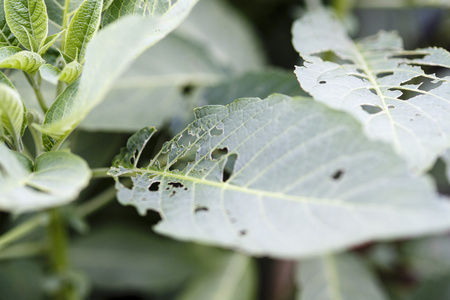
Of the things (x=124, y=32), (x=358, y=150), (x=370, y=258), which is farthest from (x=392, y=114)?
(x=370, y=258)

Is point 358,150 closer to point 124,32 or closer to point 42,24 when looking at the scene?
point 124,32

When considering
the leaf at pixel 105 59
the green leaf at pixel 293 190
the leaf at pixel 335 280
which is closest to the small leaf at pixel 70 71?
the leaf at pixel 105 59

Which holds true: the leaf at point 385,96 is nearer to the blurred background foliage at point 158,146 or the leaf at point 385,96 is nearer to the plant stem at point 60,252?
the blurred background foliage at point 158,146

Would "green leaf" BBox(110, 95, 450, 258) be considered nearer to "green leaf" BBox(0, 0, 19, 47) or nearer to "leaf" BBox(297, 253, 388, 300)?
"green leaf" BBox(0, 0, 19, 47)

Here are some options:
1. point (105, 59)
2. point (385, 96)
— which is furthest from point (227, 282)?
point (105, 59)

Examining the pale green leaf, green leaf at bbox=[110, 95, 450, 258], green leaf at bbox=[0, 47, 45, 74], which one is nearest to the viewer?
green leaf at bbox=[110, 95, 450, 258]

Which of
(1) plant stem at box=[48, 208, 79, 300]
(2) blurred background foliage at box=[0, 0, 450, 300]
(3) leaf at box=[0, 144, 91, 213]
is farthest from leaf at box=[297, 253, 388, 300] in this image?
(3) leaf at box=[0, 144, 91, 213]

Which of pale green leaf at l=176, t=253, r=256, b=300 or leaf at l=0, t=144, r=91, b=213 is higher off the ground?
leaf at l=0, t=144, r=91, b=213
